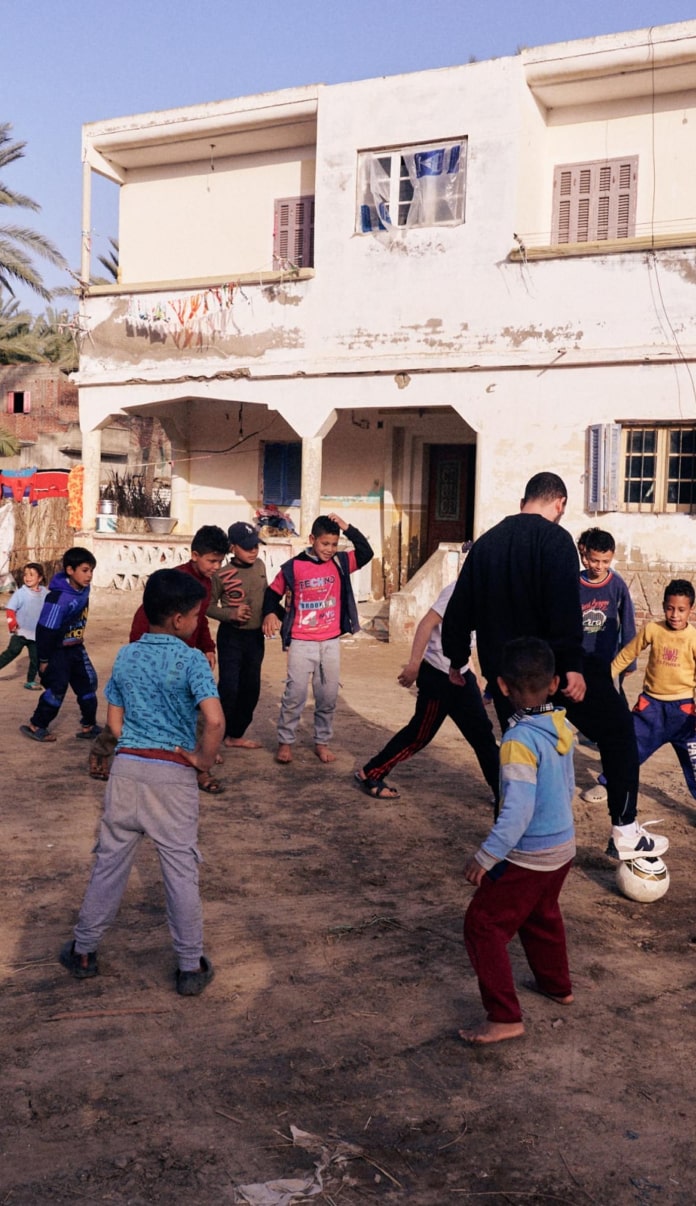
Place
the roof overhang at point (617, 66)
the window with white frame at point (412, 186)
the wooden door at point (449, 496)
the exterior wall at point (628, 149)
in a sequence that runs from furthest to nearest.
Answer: the wooden door at point (449, 496), the window with white frame at point (412, 186), the exterior wall at point (628, 149), the roof overhang at point (617, 66)

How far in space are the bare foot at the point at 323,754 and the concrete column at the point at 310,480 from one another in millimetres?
8154

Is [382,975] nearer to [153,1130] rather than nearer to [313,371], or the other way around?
[153,1130]

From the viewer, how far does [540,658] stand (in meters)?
3.53

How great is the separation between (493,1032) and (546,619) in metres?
1.80

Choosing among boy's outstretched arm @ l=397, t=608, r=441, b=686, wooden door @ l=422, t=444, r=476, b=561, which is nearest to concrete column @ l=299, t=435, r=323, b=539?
wooden door @ l=422, t=444, r=476, b=561

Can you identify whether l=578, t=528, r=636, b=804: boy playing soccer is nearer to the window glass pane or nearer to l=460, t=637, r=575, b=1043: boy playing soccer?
l=460, t=637, r=575, b=1043: boy playing soccer

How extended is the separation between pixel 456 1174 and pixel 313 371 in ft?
43.6

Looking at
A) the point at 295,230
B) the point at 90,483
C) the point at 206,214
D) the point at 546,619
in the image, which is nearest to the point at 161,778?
the point at 546,619

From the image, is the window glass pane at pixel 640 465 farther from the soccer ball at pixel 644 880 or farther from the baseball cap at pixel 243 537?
the soccer ball at pixel 644 880

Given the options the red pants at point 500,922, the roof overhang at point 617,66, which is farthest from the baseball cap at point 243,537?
the roof overhang at point 617,66

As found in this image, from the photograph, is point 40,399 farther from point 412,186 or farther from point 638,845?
point 638,845

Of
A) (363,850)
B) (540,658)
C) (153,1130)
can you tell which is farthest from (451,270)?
(153,1130)

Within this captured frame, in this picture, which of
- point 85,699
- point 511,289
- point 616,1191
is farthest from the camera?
point 511,289

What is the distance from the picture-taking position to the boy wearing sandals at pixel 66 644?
7.35 meters
